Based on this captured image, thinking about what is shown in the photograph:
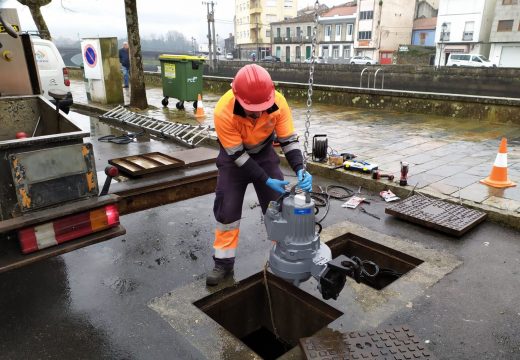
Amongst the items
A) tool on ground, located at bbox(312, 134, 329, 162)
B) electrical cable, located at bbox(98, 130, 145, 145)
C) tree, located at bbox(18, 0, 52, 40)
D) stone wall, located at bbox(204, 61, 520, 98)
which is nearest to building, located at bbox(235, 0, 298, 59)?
stone wall, located at bbox(204, 61, 520, 98)

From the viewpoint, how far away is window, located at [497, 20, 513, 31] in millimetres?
41062

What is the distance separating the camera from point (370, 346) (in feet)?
8.41

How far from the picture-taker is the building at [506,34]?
133ft

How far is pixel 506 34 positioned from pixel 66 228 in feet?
163

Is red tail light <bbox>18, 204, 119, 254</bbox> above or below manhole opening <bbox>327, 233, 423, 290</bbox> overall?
above

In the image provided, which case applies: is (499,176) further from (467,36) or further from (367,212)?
(467,36)

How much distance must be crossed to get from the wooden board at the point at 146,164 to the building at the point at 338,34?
56415mm

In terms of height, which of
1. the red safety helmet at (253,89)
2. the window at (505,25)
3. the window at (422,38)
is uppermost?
the window at (505,25)

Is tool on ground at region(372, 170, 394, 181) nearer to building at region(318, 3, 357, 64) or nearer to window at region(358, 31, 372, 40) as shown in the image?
window at region(358, 31, 372, 40)

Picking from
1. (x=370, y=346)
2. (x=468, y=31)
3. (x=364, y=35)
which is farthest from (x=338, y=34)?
(x=370, y=346)

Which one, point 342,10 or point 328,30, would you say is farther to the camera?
point 342,10

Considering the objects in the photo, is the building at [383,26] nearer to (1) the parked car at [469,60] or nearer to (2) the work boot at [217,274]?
(1) the parked car at [469,60]

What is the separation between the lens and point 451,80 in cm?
2583

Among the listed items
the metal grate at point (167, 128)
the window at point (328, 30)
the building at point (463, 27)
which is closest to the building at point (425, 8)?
the building at point (463, 27)
